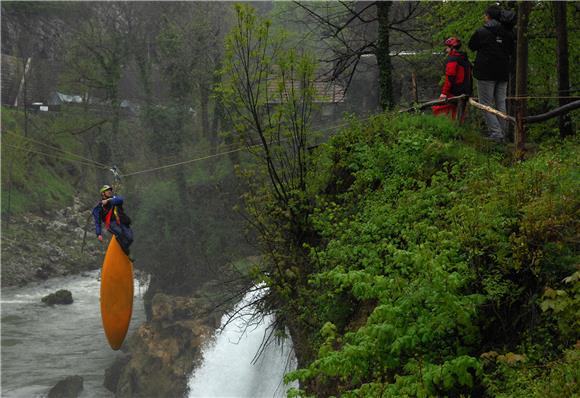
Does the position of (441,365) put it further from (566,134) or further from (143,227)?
(143,227)

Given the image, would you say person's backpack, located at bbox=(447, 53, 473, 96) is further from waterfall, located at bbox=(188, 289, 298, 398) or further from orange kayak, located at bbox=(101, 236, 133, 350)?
waterfall, located at bbox=(188, 289, 298, 398)

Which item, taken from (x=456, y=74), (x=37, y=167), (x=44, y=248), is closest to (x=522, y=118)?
(x=456, y=74)

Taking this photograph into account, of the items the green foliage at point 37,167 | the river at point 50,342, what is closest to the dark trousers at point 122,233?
the river at point 50,342

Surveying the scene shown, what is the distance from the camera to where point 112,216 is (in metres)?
14.1

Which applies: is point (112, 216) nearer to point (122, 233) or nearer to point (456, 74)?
point (122, 233)

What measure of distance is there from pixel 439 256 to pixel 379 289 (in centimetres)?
72

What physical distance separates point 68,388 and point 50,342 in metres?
5.15

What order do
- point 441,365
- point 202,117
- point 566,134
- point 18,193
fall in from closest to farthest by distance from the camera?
point 441,365 → point 566,134 → point 202,117 → point 18,193

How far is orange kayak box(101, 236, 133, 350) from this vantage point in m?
14.7

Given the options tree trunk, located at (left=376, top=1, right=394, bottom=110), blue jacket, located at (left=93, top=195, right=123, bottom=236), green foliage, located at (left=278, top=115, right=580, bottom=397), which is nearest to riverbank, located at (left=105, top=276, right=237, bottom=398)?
tree trunk, located at (left=376, top=1, right=394, bottom=110)

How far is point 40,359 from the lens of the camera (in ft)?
101

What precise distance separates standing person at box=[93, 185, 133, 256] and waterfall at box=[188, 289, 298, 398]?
832 centimetres

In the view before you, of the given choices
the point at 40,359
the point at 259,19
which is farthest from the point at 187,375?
the point at 259,19

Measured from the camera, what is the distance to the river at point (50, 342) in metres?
28.9
